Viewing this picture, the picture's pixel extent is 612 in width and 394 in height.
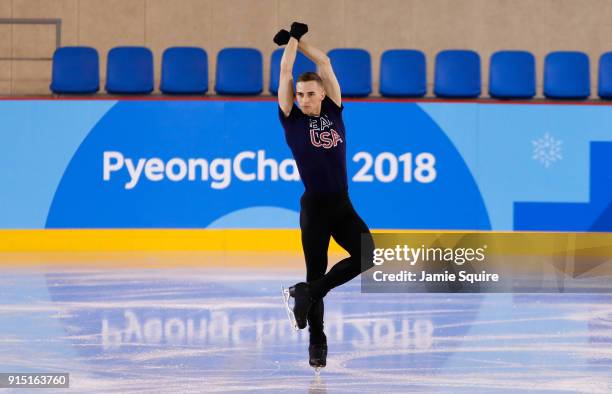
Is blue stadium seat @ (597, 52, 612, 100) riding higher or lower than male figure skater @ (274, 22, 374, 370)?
higher

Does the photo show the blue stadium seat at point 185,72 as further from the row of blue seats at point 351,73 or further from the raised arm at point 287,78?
the raised arm at point 287,78

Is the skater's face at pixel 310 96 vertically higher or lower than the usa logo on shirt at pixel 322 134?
higher

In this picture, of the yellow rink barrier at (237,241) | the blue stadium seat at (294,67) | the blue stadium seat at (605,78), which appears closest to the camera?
the yellow rink barrier at (237,241)

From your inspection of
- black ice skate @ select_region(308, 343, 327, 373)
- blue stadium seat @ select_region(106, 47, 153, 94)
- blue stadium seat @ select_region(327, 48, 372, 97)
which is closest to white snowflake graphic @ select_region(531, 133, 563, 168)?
blue stadium seat @ select_region(327, 48, 372, 97)

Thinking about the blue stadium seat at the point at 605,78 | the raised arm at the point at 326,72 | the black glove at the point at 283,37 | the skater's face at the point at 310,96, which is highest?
the blue stadium seat at the point at 605,78

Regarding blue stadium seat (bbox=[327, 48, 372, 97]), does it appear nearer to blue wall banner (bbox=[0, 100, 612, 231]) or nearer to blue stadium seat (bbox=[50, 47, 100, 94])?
blue wall banner (bbox=[0, 100, 612, 231])

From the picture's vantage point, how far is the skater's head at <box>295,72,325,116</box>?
19.3 ft

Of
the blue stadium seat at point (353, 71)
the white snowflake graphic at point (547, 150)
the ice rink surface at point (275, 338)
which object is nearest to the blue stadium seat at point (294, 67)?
the blue stadium seat at point (353, 71)

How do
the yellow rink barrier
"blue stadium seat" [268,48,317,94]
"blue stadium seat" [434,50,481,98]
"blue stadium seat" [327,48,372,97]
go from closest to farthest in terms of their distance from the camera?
the yellow rink barrier → "blue stadium seat" [268,48,317,94] → "blue stadium seat" [327,48,372,97] → "blue stadium seat" [434,50,481,98]

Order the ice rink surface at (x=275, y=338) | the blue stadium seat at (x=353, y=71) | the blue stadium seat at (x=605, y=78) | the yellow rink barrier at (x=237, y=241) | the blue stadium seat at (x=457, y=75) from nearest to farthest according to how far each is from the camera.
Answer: the ice rink surface at (x=275, y=338), the yellow rink barrier at (x=237, y=241), the blue stadium seat at (x=353, y=71), the blue stadium seat at (x=457, y=75), the blue stadium seat at (x=605, y=78)

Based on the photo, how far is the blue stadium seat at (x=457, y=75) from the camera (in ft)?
41.4

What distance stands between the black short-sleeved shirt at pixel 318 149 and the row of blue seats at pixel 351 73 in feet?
21.2

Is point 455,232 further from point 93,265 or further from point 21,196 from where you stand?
point 21,196

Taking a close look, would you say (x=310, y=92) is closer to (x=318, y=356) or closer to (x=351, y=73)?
(x=318, y=356)
